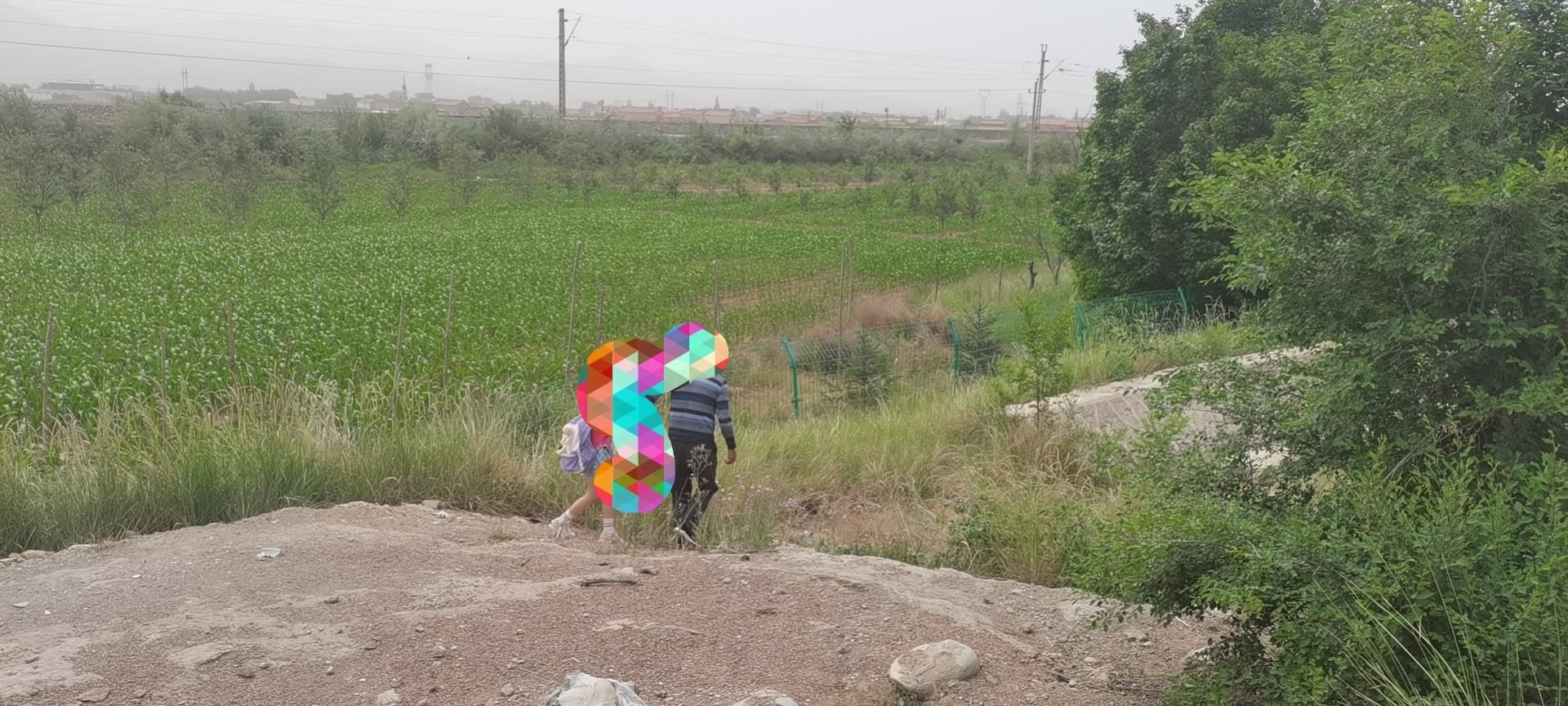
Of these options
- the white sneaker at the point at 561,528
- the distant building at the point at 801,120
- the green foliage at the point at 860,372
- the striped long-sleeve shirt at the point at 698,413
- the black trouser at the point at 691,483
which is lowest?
the green foliage at the point at 860,372

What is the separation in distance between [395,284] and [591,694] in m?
17.1

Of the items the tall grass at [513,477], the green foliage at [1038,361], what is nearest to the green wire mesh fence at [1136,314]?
the green foliage at [1038,361]

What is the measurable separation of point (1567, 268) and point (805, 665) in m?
3.09

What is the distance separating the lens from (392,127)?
2484 inches

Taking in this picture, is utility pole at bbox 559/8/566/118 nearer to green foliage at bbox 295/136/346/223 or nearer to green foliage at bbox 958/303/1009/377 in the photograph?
green foliage at bbox 295/136/346/223

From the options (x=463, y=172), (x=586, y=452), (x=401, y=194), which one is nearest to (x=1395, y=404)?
(x=586, y=452)

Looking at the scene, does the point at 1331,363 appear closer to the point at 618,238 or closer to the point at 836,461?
the point at 836,461

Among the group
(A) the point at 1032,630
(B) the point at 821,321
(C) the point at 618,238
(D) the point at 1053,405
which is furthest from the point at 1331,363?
(C) the point at 618,238

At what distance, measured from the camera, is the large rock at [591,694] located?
11.7ft

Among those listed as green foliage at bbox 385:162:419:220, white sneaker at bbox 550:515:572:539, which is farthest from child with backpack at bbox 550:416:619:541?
green foliage at bbox 385:162:419:220

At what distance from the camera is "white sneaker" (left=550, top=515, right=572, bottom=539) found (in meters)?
6.43

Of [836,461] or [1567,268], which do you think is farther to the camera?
[836,461]

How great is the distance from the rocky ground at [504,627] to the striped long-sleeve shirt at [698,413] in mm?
785

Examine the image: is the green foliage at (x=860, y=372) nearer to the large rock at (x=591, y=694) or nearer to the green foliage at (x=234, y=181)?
the large rock at (x=591, y=694)
